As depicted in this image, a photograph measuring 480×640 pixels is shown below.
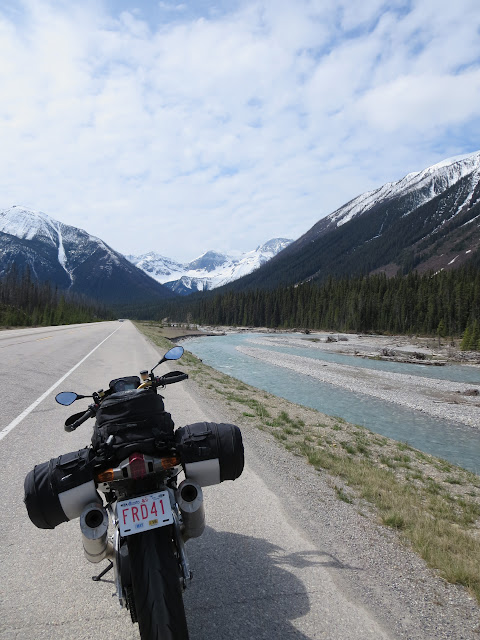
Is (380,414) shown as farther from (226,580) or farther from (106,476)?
(106,476)

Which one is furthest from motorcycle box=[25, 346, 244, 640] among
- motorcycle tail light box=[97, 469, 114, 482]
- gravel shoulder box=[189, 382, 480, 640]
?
gravel shoulder box=[189, 382, 480, 640]

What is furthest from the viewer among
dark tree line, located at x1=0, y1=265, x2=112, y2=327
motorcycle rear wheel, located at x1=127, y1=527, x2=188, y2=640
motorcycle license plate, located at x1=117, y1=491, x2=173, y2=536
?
dark tree line, located at x1=0, y1=265, x2=112, y2=327

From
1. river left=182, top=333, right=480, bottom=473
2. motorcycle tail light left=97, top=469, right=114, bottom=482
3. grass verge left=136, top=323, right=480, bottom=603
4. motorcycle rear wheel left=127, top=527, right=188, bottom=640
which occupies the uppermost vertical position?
motorcycle tail light left=97, top=469, right=114, bottom=482

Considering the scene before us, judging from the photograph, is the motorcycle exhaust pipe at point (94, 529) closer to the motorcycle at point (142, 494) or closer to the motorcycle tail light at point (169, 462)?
the motorcycle at point (142, 494)

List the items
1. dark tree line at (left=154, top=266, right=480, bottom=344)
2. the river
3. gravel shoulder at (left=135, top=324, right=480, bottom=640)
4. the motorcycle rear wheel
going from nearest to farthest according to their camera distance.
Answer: the motorcycle rear wheel, gravel shoulder at (left=135, top=324, right=480, bottom=640), the river, dark tree line at (left=154, top=266, right=480, bottom=344)

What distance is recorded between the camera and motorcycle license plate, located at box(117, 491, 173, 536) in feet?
8.76

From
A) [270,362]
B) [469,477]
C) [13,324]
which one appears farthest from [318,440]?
[13,324]

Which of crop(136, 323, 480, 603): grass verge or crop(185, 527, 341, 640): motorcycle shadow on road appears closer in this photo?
crop(185, 527, 341, 640): motorcycle shadow on road

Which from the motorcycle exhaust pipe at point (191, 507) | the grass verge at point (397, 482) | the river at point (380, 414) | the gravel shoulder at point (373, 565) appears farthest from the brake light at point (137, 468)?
the river at point (380, 414)

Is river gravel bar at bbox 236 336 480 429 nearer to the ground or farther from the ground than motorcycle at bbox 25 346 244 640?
nearer to the ground

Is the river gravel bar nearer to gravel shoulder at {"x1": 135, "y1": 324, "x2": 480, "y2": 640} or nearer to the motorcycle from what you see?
gravel shoulder at {"x1": 135, "y1": 324, "x2": 480, "y2": 640}

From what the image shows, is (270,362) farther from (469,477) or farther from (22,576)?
(22,576)

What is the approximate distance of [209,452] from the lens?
316 centimetres

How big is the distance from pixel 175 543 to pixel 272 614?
4.01ft
